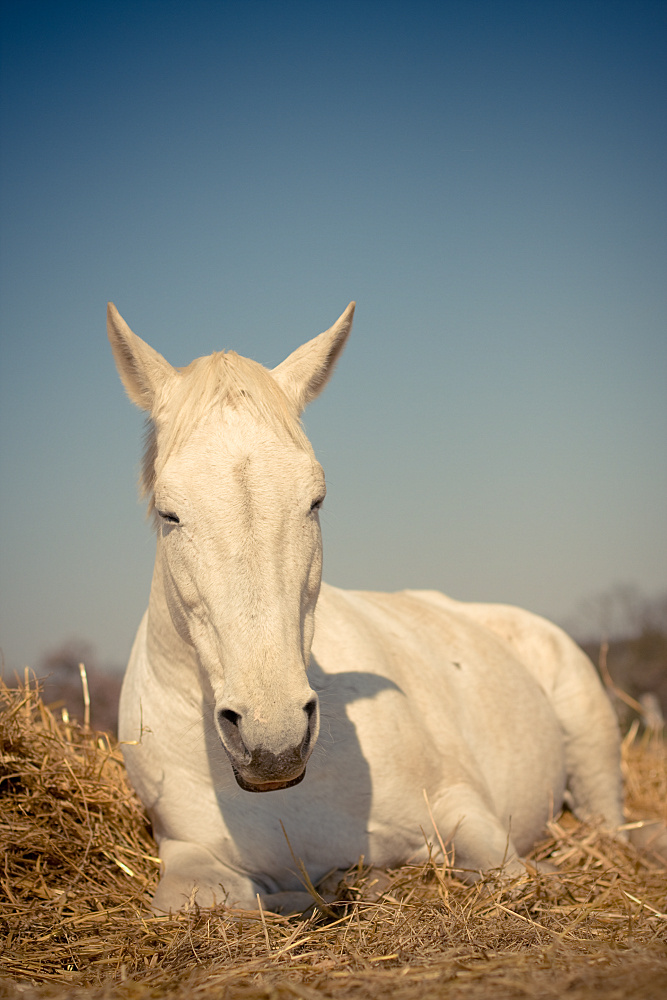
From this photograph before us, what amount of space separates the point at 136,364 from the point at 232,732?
148 centimetres

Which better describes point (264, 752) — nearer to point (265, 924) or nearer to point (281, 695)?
point (281, 695)

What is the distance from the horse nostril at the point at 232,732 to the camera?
1.90 metres

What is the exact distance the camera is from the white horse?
2053 millimetres

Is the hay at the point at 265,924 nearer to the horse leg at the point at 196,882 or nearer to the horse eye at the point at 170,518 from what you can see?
the horse leg at the point at 196,882

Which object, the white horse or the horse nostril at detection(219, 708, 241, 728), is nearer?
the horse nostril at detection(219, 708, 241, 728)

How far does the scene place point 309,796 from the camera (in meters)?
2.76

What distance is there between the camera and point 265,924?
2053 mm

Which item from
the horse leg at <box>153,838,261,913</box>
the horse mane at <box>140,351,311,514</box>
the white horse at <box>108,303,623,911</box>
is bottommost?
the horse leg at <box>153,838,261,913</box>

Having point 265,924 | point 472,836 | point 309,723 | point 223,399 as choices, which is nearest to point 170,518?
point 223,399

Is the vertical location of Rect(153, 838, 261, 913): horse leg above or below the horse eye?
below

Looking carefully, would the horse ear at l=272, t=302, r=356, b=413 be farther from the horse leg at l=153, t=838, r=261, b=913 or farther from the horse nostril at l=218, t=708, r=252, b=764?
the horse leg at l=153, t=838, r=261, b=913

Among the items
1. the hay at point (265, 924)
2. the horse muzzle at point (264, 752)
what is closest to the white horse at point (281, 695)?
the horse muzzle at point (264, 752)

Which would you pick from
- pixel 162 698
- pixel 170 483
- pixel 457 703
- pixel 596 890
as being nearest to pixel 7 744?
pixel 162 698

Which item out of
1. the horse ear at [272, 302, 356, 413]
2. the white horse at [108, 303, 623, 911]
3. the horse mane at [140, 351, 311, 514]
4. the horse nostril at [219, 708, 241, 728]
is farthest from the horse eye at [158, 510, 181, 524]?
the horse ear at [272, 302, 356, 413]
